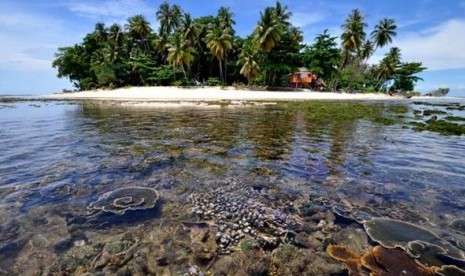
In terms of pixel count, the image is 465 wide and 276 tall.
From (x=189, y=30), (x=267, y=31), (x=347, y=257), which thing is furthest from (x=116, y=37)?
(x=347, y=257)

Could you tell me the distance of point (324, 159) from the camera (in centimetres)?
862

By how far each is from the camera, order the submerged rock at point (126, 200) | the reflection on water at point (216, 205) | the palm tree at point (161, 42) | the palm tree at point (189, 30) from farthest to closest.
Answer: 1. the palm tree at point (161, 42)
2. the palm tree at point (189, 30)
3. the submerged rock at point (126, 200)
4. the reflection on water at point (216, 205)

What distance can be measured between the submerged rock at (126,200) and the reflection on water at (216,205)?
Result: 0.13 feet

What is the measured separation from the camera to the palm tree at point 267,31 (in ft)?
175

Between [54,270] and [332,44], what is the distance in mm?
65054

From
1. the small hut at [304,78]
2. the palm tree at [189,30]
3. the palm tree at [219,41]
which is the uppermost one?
the palm tree at [189,30]

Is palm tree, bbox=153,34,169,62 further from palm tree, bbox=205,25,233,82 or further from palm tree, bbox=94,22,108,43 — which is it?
palm tree, bbox=94,22,108,43

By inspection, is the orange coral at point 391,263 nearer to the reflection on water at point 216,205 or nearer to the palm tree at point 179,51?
the reflection on water at point 216,205

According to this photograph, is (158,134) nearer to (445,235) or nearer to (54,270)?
(54,270)

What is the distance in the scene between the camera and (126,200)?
5461mm

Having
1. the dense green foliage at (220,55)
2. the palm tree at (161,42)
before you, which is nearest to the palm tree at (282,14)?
the dense green foliage at (220,55)

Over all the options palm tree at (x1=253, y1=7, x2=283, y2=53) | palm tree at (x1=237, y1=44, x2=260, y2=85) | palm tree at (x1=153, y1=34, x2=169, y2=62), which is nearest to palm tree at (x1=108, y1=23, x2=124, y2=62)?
palm tree at (x1=153, y1=34, x2=169, y2=62)

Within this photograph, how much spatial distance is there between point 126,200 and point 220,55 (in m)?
54.1

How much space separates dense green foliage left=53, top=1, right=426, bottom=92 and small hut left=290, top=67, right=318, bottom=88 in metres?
2.00
